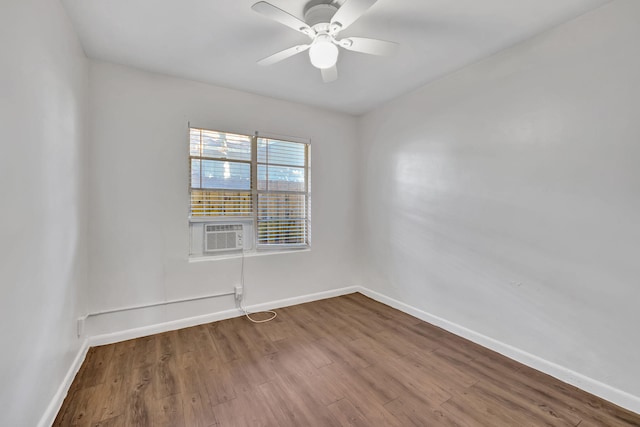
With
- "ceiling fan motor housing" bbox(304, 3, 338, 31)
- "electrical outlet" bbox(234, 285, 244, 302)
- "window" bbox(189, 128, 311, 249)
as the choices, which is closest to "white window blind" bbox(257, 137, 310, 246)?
"window" bbox(189, 128, 311, 249)

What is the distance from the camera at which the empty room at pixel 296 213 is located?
5.24 feet

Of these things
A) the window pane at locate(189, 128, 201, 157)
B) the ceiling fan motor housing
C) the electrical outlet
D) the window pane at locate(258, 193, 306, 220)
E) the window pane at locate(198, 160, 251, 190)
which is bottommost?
the electrical outlet

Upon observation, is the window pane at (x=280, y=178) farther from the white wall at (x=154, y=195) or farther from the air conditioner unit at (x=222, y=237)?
the air conditioner unit at (x=222, y=237)

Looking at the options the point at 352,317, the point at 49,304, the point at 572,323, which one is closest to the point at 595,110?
the point at 572,323

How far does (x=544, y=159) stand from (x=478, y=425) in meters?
1.90

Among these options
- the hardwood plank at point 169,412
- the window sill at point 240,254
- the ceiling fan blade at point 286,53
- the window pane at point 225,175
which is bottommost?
the hardwood plank at point 169,412

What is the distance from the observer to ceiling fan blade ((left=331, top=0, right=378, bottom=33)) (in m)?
1.42

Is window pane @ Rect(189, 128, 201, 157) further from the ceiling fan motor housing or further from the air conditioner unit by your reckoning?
the ceiling fan motor housing

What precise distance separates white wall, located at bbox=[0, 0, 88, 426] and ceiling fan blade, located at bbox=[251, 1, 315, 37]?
1055 millimetres

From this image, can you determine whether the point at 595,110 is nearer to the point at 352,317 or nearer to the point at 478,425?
the point at 478,425

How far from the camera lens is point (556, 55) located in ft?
6.50

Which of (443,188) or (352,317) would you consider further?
(352,317)

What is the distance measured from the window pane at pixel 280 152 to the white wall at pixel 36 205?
169 cm

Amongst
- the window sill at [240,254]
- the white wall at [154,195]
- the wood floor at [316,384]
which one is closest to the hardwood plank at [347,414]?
the wood floor at [316,384]
